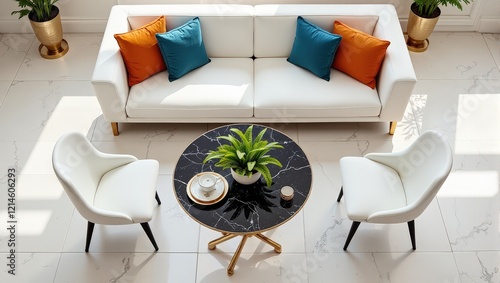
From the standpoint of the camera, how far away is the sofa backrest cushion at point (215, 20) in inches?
161

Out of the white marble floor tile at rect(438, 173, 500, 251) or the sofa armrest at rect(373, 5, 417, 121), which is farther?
the sofa armrest at rect(373, 5, 417, 121)

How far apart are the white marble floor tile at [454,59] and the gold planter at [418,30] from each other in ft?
0.23

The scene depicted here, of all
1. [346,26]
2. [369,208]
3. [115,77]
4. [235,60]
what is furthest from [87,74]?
[369,208]

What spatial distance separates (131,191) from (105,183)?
21cm

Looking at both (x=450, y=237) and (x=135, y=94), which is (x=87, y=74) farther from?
(x=450, y=237)

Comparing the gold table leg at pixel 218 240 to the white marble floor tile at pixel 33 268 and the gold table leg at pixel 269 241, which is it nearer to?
the gold table leg at pixel 269 241

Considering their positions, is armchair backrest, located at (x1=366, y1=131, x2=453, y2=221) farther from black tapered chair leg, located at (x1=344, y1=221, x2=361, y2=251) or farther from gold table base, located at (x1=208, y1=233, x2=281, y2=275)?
gold table base, located at (x1=208, y1=233, x2=281, y2=275)

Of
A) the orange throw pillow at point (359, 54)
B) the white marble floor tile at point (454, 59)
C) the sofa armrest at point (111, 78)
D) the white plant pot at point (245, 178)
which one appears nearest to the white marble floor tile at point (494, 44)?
the white marble floor tile at point (454, 59)

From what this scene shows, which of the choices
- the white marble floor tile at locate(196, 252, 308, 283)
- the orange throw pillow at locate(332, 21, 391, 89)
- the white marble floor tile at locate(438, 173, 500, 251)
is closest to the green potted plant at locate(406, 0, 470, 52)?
the orange throw pillow at locate(332, 21, 391, 89)

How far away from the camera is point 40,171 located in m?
3.88

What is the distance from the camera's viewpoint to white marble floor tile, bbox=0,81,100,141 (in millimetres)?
4160

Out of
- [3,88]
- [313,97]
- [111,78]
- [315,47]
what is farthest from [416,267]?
[3,88]

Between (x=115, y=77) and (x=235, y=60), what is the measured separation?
104cm

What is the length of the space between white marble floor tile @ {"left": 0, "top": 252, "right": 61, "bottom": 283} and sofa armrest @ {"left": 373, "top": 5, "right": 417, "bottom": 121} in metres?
2.64
